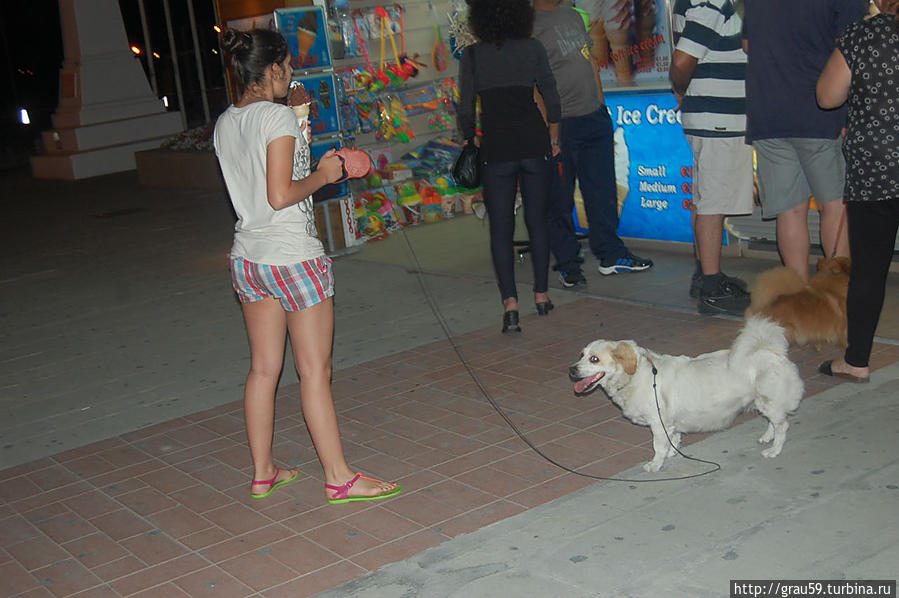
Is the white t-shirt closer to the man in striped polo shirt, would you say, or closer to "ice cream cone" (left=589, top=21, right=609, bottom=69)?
the man in striped polo shirt

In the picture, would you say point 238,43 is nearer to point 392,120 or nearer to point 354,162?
point 354,162

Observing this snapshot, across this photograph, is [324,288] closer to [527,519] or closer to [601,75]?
[527,519]

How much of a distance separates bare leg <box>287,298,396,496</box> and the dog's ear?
1.08m

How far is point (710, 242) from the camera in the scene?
20.3 ft

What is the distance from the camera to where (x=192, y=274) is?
30.8 ft

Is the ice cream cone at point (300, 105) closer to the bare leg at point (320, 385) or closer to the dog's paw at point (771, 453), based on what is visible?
the bare leg at point (320, 385)

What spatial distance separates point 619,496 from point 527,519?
1.27 feet

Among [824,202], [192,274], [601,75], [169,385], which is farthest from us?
[192,274]

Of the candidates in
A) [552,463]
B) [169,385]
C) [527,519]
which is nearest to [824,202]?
[552,463]

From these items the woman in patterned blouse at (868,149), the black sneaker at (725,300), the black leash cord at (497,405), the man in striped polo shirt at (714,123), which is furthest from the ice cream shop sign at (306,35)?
the woman in patterned blouse at (868,149)

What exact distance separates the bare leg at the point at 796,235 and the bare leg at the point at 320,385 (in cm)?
280

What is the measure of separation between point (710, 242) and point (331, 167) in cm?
308

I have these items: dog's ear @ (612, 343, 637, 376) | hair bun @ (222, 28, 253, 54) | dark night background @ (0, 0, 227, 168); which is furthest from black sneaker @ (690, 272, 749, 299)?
dark night background @ (0, 0, 227, 168)

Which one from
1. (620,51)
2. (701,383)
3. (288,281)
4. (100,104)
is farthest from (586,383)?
(100,104)
